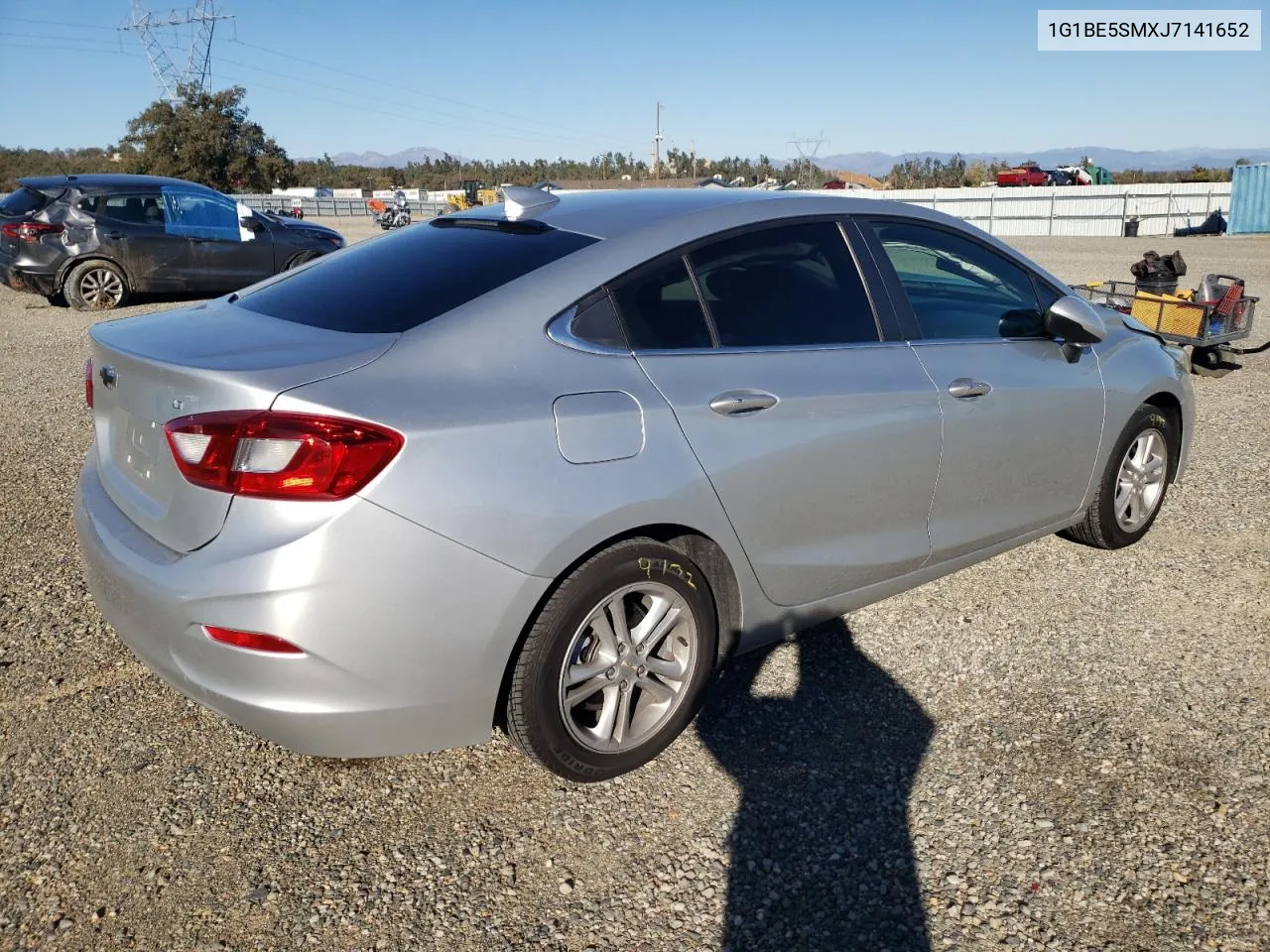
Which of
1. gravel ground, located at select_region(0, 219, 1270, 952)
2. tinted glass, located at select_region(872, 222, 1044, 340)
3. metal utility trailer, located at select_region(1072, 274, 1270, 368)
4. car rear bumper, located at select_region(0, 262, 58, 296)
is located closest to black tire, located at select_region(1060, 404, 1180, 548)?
gravel ground, located at select_region(0, 219, 1270, 952)

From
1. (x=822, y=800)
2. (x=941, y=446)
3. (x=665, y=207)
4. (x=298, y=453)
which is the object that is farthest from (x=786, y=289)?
(x=298, y=453)

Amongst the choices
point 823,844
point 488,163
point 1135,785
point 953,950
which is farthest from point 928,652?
point 488,163

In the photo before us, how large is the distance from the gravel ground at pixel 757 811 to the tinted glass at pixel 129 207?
1052 cm

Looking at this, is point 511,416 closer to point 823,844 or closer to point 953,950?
point 823,844

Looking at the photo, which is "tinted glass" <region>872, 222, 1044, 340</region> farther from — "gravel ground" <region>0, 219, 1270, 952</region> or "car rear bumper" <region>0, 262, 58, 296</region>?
"car rear bumper" <region>0, 262, 58, 296</region>

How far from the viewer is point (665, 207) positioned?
135 inches

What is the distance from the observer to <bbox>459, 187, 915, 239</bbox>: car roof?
331cm

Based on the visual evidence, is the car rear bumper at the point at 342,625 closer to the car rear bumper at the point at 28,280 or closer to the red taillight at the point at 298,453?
the red taillight at the point at 298,453

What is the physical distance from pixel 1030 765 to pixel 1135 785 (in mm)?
282

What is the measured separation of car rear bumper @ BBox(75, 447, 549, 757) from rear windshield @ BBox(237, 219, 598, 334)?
0.69 m

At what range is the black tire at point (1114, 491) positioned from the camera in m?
4.58

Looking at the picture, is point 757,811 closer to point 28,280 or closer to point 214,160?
point 28,280

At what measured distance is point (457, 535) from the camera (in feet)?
8.27

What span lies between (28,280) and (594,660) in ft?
42.4
